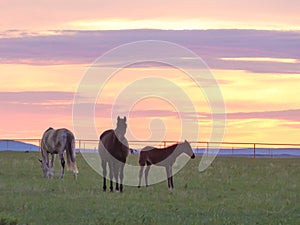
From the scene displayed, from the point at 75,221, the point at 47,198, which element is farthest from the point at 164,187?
the point at 75,221

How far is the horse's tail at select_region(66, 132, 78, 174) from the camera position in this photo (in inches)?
1174

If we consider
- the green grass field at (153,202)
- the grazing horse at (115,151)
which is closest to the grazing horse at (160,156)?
the green grass field at (153,202)

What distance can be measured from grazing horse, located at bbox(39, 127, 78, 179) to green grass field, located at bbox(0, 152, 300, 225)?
1.36 metres

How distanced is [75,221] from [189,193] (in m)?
7.61

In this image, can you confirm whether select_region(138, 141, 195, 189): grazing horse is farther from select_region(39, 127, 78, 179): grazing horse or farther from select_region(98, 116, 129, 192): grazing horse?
select_region(39, 127, 78, 179): grazing horse

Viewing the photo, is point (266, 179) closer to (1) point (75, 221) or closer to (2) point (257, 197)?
(2) point (257, 197)

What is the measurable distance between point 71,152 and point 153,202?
11.4 m

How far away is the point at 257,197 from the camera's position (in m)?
22.1

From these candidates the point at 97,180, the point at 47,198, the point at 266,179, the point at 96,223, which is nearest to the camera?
the point at 96,223

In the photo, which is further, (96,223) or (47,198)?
(47,198)

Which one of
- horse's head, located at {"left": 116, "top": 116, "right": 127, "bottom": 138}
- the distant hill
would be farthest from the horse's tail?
the distant hill

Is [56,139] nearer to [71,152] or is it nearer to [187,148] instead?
[71,152]

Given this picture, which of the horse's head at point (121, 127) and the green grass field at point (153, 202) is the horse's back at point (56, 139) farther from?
the horse's head at point (121, 127)

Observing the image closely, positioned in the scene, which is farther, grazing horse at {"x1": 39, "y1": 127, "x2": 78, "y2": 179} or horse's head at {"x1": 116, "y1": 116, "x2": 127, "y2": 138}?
grazing horse at {"x1": 39, "y1": 127, "x2": 78, "y2": 179}
